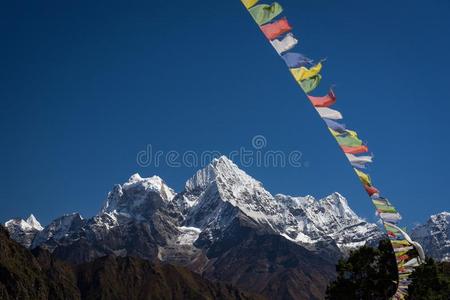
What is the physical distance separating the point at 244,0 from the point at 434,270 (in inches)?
1259

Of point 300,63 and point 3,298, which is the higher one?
point 3,298

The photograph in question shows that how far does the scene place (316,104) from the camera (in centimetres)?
2148

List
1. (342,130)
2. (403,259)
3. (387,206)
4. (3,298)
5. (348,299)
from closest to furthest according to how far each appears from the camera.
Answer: (342,130)
(387,206)
(403,259)
(348,299)
(3,298)

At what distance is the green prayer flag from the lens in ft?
67.3

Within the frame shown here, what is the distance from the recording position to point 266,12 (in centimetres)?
2058

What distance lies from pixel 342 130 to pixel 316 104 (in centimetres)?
137

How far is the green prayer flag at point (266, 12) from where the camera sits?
2051 cm

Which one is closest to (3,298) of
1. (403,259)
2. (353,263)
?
(353,263)

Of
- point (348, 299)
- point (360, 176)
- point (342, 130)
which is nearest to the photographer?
point (342, 130)

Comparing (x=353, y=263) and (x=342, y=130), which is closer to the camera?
(x=342, y=130)

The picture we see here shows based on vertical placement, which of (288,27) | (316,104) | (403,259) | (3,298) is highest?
(3,298)

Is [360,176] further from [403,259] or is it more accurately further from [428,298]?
[428,298]

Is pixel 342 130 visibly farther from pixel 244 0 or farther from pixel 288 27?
pixel 244 0

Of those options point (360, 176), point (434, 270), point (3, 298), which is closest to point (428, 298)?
point (434, 270)
